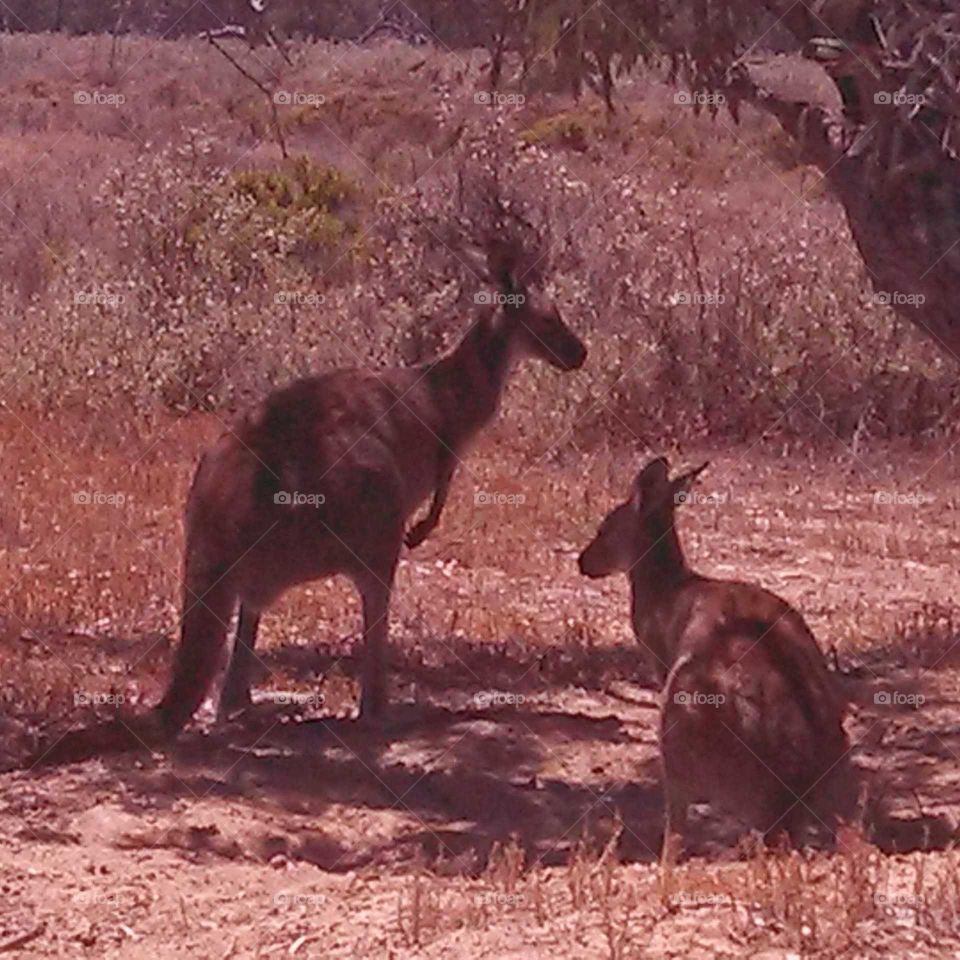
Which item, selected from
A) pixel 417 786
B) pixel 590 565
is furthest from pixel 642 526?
pixel 417 786

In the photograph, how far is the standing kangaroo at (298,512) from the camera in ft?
22.0

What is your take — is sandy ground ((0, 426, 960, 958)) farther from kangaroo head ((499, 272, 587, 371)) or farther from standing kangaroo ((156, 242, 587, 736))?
kangaroo head ((499, 272, 587, 371))

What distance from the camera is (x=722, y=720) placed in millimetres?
5859

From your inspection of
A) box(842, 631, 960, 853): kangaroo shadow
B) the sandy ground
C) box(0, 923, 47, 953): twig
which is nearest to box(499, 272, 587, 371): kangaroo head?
the sandy ground

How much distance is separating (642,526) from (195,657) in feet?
5.74

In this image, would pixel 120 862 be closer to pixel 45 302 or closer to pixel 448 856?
pixel 448 856

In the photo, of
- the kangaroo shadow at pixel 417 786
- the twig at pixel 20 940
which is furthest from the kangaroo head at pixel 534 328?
the twig at pixel 20 940

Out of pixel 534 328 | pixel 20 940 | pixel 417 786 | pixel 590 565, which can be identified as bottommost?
pixel 20 940

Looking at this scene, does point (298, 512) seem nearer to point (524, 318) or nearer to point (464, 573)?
point (524, 318)

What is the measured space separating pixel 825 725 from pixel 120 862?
7.09ft

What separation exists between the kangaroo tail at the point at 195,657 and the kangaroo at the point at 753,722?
1.54 m

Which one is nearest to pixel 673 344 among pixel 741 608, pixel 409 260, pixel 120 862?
pixel 409 260

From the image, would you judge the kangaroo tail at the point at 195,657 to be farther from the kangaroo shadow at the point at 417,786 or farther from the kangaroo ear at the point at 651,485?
the kangaroo ear at the point at 651,485

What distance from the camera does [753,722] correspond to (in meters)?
5.85
